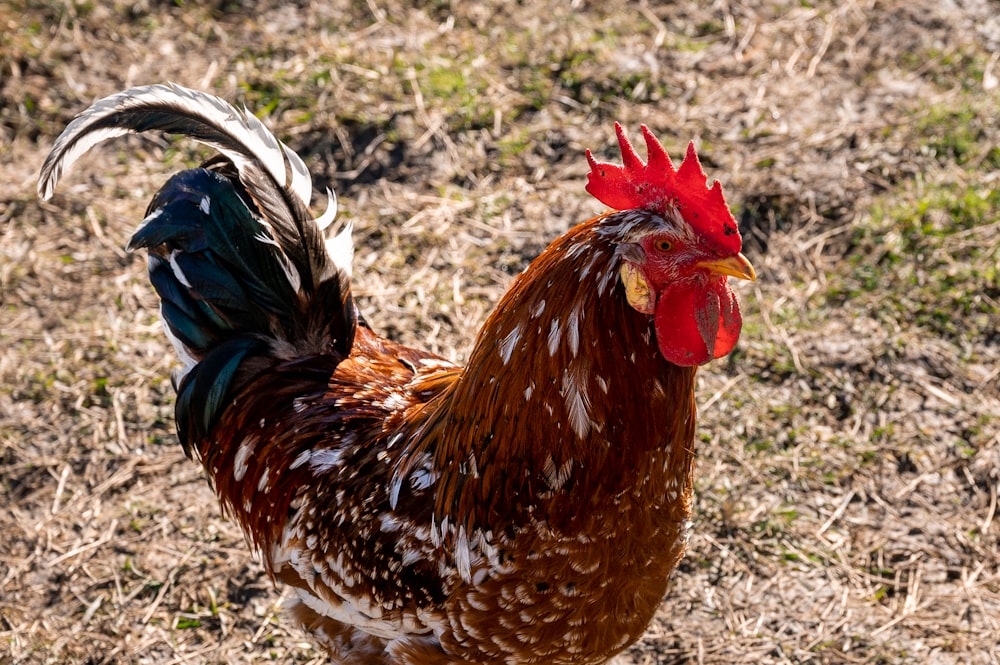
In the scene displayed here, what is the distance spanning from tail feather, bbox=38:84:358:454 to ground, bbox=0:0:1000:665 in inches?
47.0

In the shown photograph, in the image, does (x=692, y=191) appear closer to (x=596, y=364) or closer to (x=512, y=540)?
(x=596, y=364)

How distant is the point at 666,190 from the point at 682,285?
0.28 metres

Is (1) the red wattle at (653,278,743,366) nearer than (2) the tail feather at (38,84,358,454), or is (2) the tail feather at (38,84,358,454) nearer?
(1) the red wattle at (653,278,743,366)

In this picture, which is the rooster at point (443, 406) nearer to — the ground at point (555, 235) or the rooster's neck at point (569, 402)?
the rooster's neck at point (569, 402)

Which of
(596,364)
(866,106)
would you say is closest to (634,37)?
(866,106)

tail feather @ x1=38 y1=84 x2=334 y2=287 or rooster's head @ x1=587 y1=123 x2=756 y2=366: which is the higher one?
tail feather @ x1=38 y1=84 x2=334 y2=287

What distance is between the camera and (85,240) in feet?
18.0

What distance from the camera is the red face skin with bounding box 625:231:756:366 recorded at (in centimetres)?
244

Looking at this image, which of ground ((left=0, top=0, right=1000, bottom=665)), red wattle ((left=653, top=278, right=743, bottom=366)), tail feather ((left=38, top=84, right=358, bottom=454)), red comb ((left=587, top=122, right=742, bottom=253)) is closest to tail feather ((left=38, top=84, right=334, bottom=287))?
tail feather ((left=38, top=84, right=358, bottom=454))

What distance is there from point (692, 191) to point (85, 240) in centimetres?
425

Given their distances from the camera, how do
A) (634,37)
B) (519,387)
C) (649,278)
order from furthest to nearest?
(634,37) < (519,387) < (649,278)

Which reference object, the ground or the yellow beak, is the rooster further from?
the ground

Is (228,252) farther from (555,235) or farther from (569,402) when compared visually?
(555,235)

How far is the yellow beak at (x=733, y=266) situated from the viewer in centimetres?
243
